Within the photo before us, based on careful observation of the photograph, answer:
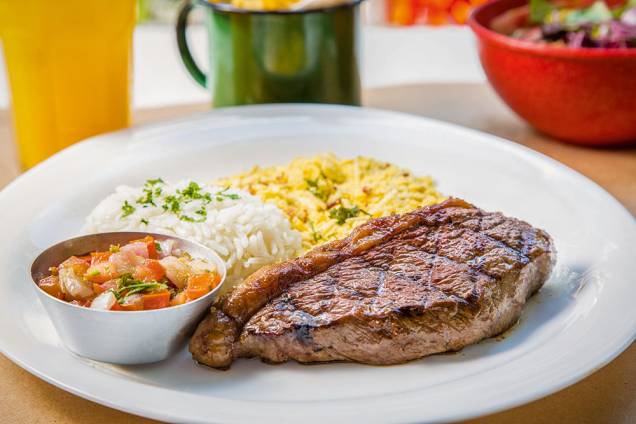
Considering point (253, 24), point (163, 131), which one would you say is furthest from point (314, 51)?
point (163, 131)

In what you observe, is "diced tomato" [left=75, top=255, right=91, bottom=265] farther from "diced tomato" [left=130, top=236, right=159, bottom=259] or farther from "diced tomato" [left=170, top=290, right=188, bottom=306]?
"diced tomato" [left=170, top=290, right=188, bottom=306]

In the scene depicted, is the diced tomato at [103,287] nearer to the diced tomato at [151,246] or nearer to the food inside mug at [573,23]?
the diced tomato at [151,246]

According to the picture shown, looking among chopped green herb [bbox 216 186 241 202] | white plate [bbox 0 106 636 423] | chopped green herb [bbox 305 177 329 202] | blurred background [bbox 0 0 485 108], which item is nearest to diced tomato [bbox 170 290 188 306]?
white plate [bbox 0 106 636 423]

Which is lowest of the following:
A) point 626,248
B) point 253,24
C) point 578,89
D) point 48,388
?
point 48,388

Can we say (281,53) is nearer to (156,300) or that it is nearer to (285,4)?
(285,4)

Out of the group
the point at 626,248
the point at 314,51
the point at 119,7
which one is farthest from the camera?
the point at 314,51

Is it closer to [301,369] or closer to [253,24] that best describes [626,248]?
[301,369]

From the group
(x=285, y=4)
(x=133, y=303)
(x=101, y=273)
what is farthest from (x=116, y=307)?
(x=285, y=4)
